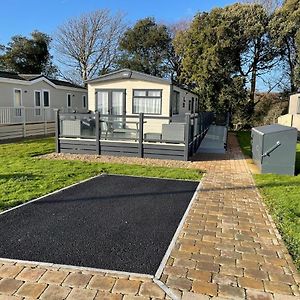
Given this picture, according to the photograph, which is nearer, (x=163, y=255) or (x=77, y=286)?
(x=77, y=286)

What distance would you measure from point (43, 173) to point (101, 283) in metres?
4.95

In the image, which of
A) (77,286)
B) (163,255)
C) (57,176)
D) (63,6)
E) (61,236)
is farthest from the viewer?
(63,6)

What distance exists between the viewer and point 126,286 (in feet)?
8.66

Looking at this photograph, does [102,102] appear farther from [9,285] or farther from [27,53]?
[27,53]

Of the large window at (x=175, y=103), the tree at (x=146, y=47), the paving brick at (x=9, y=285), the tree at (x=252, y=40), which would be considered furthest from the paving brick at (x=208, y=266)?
the tree at (x=146, y=47)

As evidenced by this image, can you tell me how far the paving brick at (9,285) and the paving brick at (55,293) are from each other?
→ 0.27 meters

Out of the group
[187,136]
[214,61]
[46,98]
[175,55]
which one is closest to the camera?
[187,136]

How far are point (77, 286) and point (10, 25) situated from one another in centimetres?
3250

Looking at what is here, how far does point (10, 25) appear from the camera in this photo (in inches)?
1154

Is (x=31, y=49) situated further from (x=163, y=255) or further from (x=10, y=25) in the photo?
(x=163, y=255)

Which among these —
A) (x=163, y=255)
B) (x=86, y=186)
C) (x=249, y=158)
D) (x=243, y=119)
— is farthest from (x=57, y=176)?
(x=243, y=119)

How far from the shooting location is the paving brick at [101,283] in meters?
2.62

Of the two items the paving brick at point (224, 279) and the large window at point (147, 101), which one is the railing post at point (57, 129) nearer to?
the large window at point (147, 101)

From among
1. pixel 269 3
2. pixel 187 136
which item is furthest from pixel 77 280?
pixel 269 3
